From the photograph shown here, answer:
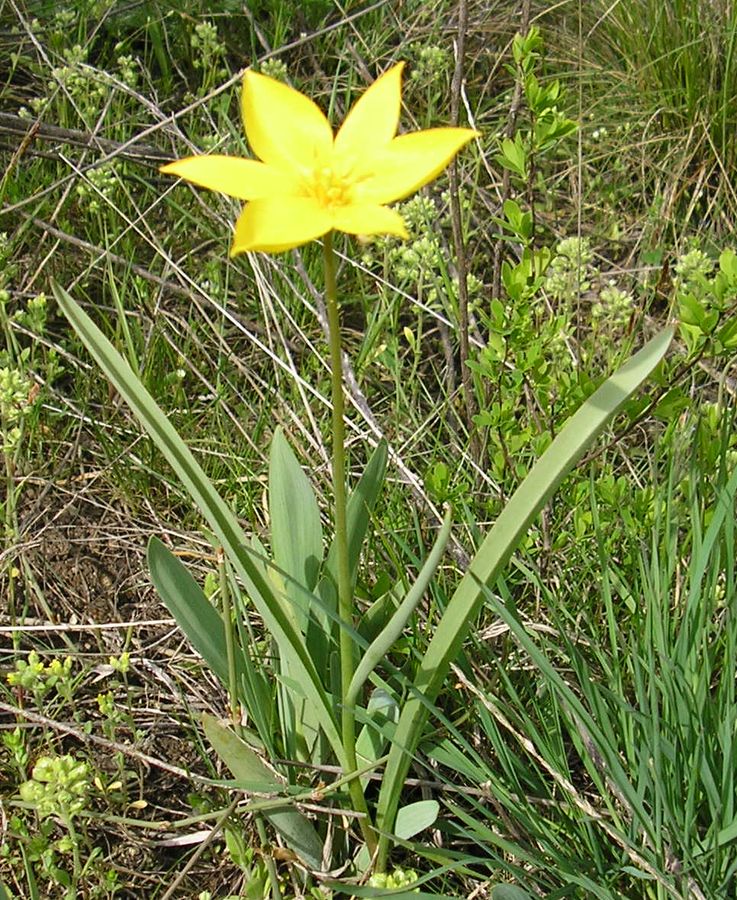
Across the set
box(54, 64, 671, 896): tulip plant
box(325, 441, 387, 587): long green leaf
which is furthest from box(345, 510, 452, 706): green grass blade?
box(325, 441, 387, 587): long green leaf

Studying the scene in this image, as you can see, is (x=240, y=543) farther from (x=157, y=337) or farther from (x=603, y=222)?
(x=603, y=222)

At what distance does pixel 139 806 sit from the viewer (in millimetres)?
1523

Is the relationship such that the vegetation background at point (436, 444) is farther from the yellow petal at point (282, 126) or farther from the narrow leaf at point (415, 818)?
the yellow petal at point (282, 126)

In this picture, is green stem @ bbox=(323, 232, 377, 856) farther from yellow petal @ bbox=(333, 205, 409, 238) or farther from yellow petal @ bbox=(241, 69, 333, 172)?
yellow petal @ bbox=(241, 69, 333, 172)

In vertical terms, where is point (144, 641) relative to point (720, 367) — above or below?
above

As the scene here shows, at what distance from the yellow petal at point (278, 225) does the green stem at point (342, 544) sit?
3cm

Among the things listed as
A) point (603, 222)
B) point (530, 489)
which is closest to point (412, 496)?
point (530, 489)

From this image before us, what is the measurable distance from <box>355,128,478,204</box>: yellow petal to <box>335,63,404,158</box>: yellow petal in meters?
0.05

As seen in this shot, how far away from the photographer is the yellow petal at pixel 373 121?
113cm

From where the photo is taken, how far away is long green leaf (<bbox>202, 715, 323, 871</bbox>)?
51.5 inches

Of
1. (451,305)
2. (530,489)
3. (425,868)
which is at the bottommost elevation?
(425,868)

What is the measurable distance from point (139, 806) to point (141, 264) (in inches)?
58.0

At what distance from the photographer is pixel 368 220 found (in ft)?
3.12

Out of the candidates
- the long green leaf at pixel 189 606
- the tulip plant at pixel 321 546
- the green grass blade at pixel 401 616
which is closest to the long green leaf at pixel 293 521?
the tulip plant at pixel 321 546
